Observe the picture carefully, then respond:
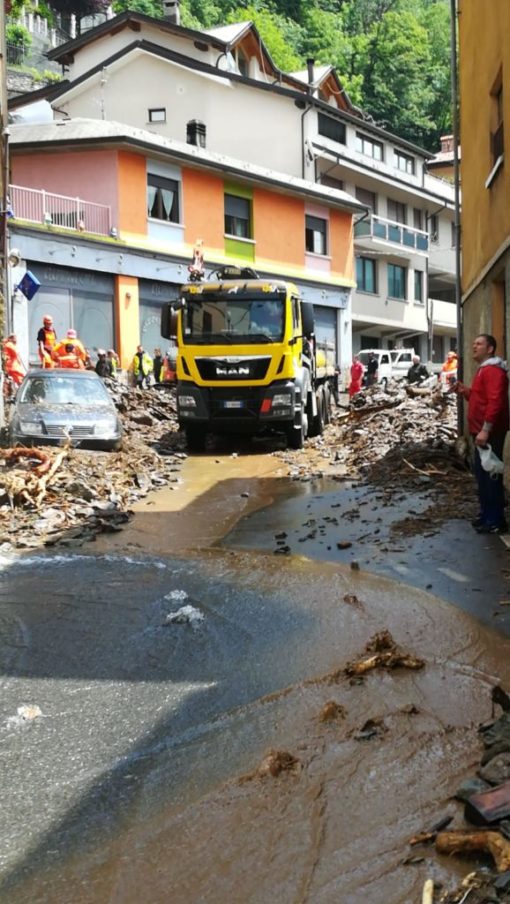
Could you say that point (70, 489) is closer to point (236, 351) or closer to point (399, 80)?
point (236, 351)

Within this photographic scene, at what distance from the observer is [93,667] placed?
5527 millimetres

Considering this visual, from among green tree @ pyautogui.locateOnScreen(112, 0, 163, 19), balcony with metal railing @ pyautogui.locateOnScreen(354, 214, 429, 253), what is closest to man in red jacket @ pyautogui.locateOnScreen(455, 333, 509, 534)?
balcony with metal railing @ pyautogui.locateOnScreen(354, 214, 429, 253)

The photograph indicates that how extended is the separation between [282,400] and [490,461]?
826 cm

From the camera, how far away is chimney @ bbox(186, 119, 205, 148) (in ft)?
117

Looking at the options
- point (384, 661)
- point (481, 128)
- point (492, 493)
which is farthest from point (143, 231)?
point (384, 661)

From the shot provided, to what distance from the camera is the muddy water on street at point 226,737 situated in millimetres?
3250

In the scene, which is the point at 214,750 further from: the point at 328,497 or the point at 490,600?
the point at 328,497

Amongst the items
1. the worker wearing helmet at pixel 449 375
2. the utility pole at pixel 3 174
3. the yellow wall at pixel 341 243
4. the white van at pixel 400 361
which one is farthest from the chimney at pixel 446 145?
the utility pole at pixel 3 174

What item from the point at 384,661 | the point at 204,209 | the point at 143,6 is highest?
the point at 143,6

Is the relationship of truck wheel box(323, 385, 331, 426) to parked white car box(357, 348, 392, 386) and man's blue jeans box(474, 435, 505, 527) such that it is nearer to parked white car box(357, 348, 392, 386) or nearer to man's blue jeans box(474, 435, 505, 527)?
parked white car box(357, 348, 392, 386)

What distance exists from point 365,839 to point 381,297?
42.7m

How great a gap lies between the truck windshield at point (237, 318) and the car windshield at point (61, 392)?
2289 millimetres

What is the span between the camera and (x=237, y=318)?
1662 cm

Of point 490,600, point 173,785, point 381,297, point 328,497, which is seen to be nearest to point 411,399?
point 328,497
